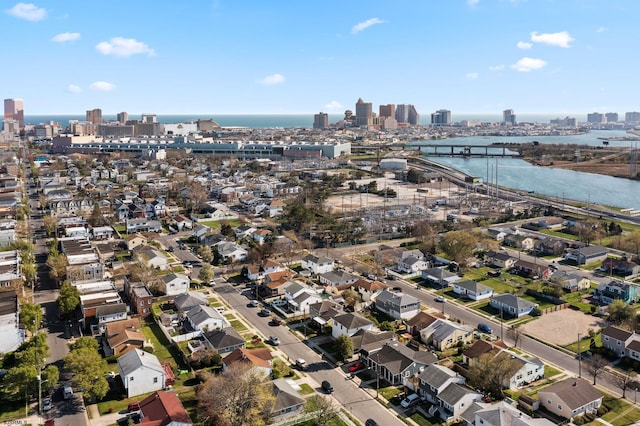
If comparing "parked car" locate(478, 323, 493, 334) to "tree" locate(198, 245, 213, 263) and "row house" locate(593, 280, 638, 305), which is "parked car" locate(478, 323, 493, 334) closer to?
"row house" locate(593, 280, 638, 305)

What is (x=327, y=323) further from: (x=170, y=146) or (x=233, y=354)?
(x=170, y=146)

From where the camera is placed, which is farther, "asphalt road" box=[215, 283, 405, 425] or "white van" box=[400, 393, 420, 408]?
"white van" box=[400, 393, 420, 408]

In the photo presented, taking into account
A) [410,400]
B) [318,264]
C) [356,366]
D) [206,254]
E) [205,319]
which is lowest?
[410,400]

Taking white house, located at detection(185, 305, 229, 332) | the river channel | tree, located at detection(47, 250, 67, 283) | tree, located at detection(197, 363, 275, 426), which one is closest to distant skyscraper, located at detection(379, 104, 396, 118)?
the river channel

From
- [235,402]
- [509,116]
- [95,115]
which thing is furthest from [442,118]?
[235,402]

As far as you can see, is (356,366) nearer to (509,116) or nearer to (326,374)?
(326,374)
